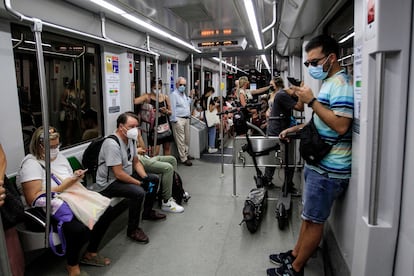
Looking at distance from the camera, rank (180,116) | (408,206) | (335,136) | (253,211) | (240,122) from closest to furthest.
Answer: (408,206) < (335,136) < (253,211) < (240,122) < (180,116)

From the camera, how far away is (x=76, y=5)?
352 cm

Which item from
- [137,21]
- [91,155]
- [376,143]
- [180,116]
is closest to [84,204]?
[91,155]

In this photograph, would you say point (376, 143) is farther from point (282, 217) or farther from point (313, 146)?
point (282, 217)

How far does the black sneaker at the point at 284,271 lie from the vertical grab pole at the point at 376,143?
3.62 feet

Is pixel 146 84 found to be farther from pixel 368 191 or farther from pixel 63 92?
pixel 368 191

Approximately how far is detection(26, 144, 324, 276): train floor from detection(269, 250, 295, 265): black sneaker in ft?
0.18

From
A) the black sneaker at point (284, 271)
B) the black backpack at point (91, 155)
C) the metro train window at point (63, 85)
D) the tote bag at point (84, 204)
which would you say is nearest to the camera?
the black sneaker at point (284, 271)

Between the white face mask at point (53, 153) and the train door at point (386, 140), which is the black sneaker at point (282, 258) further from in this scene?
the white face mask at point (53, 153)

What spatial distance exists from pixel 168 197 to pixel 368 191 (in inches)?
110

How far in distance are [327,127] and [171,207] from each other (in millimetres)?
2377

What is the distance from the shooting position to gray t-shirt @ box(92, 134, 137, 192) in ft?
10.2

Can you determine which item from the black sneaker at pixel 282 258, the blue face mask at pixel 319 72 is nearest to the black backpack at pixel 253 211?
the black sneaker at pixel 282 258

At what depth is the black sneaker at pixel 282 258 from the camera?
2.55 meters

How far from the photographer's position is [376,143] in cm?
145
